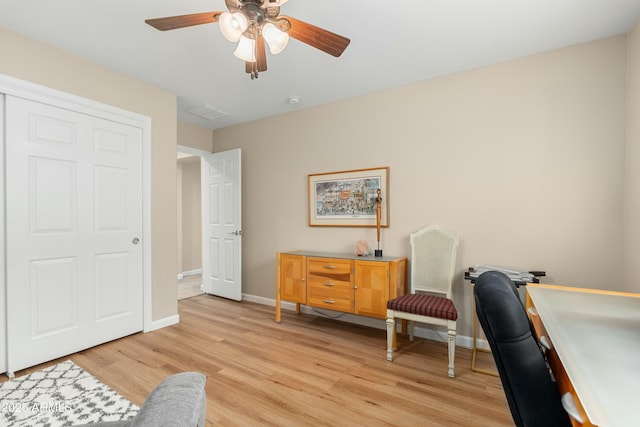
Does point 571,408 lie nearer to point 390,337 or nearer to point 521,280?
point 521,280

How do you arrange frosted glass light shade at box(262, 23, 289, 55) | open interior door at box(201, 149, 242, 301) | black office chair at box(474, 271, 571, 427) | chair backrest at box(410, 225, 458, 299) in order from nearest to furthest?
black office chair at box(474, 271, 571, 427) → frosted glass light shade at box(262, 23, 289, 55) → chair backrest at box(410, 225, 458, 299) → open interior door at box(201, 149, 242, 301)

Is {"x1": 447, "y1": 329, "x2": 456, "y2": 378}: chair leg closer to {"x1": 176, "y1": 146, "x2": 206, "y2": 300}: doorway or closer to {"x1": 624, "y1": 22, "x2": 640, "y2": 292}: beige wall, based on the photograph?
{"x1": 624, "y1": 22, "x2": 640, "y2": 292}: beige wall

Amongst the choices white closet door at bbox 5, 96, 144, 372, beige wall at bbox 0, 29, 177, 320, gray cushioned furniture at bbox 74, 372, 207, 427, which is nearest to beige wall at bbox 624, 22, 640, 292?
gray cushioned furniture at bbox 74, 372, 207, 427

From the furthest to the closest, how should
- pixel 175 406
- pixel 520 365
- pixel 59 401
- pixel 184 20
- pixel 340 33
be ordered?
1. pixel 340 33
2. pixel 59 401
3. pixel 184 20
4. pixel 520 365
5. pixel 175 406

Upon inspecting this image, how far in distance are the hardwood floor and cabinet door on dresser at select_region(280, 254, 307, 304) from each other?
1.09 feet

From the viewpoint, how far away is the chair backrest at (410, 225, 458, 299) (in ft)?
8.85

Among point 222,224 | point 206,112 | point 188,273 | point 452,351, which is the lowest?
point 188,273

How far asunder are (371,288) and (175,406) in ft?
8.02

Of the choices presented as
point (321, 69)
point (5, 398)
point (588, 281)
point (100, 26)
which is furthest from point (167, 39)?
point (588, 281)

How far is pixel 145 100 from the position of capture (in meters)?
3.07

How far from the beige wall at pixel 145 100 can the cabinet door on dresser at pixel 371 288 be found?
6.88 ft

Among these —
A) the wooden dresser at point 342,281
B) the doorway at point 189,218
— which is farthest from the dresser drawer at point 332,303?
the doorway at point 189,218

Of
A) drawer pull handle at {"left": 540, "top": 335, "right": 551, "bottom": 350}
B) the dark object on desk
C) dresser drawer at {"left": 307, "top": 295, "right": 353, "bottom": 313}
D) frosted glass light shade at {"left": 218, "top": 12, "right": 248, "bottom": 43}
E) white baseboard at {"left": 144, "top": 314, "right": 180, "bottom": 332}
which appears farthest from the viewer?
white baseboard at {"left": 144, "top": 314, "right": 180, "bottom": 332}

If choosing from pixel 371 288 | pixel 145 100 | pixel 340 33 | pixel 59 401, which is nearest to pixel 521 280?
pixel 371 288
